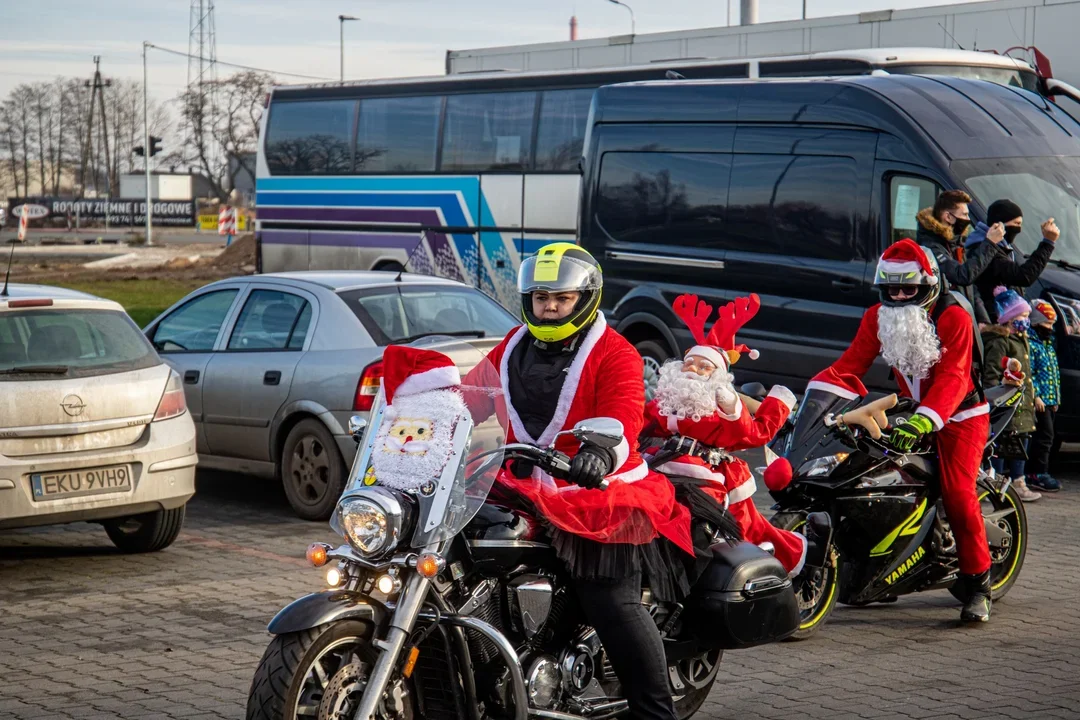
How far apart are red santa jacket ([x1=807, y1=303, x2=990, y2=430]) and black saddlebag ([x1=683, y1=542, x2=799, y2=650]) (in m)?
1.56

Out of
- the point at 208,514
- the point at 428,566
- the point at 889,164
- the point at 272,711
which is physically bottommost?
the point at 208,514

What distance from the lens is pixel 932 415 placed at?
6625mm

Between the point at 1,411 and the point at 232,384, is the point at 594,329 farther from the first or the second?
the point at 232,384

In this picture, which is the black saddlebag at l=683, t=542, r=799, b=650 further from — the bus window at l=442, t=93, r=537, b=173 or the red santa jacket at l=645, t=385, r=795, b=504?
the bus window at l=442, t=93, r=537, b=173

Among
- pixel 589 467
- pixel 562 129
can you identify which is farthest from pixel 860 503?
pixel 562 129

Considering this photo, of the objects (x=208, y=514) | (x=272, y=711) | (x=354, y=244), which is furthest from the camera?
(x=354, y=244)

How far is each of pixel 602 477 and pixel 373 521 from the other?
70cm

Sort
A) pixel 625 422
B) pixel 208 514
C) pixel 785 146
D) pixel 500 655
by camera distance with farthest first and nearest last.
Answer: pixel 785 146 → pixel 208 514 → pixel 625 422 → pixel 500 655

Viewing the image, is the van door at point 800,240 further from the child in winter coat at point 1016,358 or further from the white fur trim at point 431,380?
the white fur trim at point 431,380

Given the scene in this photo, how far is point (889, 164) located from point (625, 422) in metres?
7.69

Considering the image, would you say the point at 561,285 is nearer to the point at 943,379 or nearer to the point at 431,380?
the point at 431,380

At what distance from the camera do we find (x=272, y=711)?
404 centimetres

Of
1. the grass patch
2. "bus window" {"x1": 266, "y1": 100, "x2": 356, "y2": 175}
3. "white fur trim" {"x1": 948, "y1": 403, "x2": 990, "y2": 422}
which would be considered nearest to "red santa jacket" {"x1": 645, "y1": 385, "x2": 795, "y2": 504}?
"white fur trim" {"x1": 948, "y1": 403, "x2": 990, "y2": 422}

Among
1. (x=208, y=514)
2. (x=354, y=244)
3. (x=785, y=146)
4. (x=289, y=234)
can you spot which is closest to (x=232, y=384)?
(x=208, y=514)
